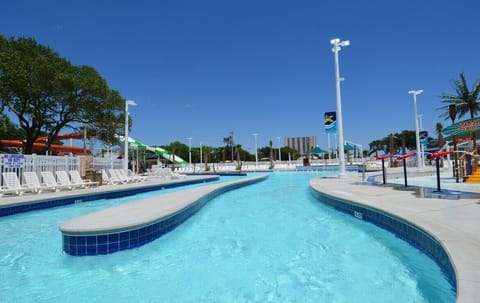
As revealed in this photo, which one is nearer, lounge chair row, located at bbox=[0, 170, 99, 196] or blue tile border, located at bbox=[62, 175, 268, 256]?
blue tile border, located at bbox=[62, 175, 268, 256]

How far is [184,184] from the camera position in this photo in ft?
50.1

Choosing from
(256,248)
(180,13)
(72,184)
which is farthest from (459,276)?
(180,13)

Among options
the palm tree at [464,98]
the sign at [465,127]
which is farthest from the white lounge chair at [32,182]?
the palm tree at [464,98]

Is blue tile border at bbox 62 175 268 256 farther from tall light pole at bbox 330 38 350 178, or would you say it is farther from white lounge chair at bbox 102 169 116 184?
tall light pole at bbox 330 38 350 178

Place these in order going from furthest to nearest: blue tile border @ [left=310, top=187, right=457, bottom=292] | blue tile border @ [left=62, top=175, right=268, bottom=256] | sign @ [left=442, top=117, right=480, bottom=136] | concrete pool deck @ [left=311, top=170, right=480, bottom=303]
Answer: sign @ [left=442, top=117, right=480, bottom=136]
blue tile border @ [left=62, top=175, right=268, bottom=256]
blue tile border @ [left=310, top=187, right=457, bottom=292]
concrete pool deck @ [left=311, top=170, right=480, bottom=303]

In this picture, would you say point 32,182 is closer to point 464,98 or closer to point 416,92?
point 416,92

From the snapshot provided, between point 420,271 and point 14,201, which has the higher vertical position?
point 14,201

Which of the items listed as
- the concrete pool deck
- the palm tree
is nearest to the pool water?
the concrete pool deck

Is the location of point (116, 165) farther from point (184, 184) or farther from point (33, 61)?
point (33, 61)

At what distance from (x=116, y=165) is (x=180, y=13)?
9259mm

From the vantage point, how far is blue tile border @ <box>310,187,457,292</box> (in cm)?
263

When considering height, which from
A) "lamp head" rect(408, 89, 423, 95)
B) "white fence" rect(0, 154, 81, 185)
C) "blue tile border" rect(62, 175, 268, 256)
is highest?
"lamp head" rect(408, 89, 423, 95)

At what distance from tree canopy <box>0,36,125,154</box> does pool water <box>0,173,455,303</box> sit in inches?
423

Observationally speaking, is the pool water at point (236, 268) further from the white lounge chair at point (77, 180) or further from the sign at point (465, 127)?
the sign at point (465, 127)
